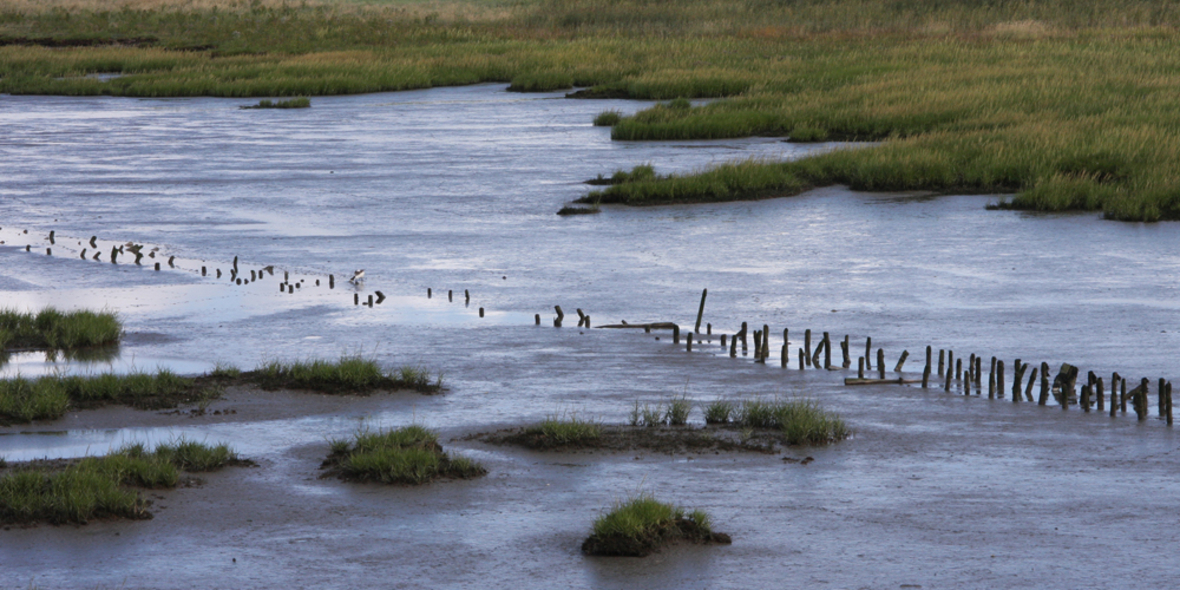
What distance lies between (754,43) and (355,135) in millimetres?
29755

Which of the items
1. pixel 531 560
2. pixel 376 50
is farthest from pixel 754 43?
pixel 531 560

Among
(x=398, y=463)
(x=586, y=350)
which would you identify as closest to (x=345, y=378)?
(x=586, y=350)

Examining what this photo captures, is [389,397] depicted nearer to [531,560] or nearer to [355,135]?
[531,560]

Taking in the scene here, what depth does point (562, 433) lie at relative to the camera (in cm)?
1101

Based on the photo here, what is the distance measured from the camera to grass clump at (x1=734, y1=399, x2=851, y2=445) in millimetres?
11203

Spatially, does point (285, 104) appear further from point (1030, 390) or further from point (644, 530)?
point (644, 530)

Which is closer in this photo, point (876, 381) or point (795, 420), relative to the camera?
point (795, 420)

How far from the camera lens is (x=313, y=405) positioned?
41.7ft

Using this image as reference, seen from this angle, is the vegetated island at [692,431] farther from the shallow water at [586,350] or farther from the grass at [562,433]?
the shallow water at [586,350]

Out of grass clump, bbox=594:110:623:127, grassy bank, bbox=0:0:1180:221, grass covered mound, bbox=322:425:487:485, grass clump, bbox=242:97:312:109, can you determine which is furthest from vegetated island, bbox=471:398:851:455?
grass clump, bbox=242:97:312:109

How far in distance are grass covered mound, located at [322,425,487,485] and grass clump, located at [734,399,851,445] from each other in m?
2.55

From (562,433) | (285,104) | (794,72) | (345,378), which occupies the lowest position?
(562,433)

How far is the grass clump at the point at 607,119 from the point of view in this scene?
42.4 metres

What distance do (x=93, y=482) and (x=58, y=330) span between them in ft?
22.3
